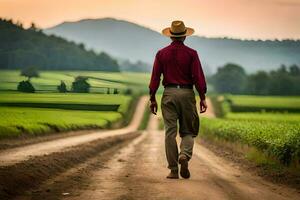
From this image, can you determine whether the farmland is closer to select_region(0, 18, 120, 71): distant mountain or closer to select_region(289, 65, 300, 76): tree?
select_region(0, 18, 120, 71): distant mountain

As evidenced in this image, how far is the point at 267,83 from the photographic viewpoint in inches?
2307

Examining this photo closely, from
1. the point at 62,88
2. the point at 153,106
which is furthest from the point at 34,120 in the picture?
the point at 153,106

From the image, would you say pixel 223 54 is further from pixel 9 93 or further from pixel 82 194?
pixel 82 194

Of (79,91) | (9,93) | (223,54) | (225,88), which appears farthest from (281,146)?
(223,54)

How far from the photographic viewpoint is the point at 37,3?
2761 centimetres

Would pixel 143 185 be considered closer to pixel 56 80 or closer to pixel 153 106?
pixel 153 106

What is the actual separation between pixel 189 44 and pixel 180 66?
120083mm

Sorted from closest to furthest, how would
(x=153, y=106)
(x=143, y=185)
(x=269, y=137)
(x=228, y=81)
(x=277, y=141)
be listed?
(x=143, y=185) → (x=153, y=106) → (x=277, y=141) → (x=269, y=137) → (x=228, y=81)

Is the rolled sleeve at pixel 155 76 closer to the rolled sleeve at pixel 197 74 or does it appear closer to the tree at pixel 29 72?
the rolled sleeve at pixel 197 74

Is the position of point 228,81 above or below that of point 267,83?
above

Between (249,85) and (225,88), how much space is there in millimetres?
9872

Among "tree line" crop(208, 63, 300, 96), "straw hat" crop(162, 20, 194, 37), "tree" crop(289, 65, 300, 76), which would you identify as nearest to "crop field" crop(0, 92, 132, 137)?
"straw hat" crop(162, 20, 194, 37)

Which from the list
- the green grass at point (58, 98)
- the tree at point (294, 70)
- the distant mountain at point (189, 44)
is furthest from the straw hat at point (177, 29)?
the tree at point (294, 70)

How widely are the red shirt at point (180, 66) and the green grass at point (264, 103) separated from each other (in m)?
37.2
